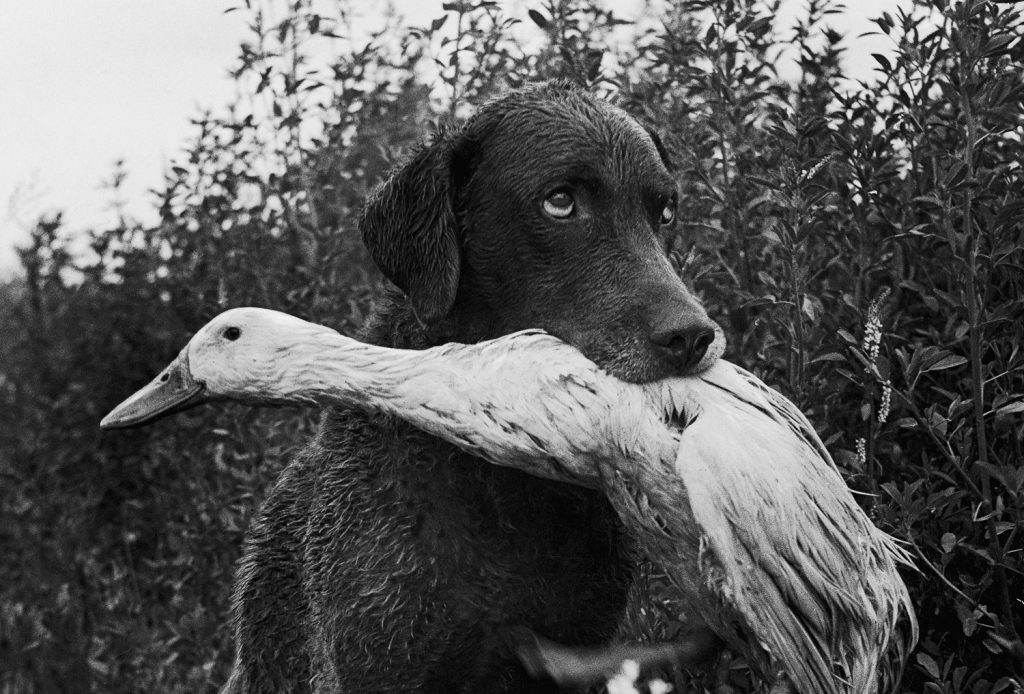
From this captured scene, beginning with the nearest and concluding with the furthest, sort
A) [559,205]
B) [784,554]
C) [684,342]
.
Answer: [784,554], [684,342], [559,205]

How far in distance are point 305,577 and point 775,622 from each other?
1303mm

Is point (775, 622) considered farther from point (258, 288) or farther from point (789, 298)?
point (258, 288)

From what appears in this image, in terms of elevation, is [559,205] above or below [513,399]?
above

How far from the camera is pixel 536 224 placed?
2.98 metres

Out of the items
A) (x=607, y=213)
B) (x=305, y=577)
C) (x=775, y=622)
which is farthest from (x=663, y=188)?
(x=305, y=577)

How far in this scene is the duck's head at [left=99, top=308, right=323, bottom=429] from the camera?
9.99 feet

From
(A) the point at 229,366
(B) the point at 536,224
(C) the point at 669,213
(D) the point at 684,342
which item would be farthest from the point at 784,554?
(A) the point at 229,366

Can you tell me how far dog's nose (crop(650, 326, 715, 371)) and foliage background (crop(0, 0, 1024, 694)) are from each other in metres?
0.71

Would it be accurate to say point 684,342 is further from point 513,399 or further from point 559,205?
point 559,205

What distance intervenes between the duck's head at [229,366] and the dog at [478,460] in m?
0.28

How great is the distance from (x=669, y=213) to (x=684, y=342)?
700mm

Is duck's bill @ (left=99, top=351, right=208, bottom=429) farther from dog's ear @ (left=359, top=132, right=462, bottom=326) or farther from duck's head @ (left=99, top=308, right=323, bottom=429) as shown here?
dog's ear @ (left=359, top=132, right=462, bottom=326)

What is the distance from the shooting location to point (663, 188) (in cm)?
310

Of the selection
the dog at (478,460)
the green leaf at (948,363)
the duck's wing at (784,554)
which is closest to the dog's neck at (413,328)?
the dog at (478,460)
